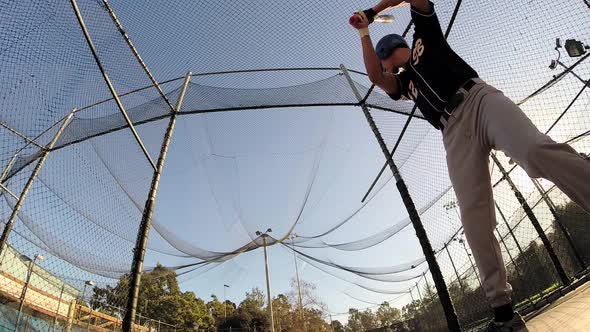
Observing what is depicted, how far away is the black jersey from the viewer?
1.59m

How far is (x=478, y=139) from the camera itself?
148cm

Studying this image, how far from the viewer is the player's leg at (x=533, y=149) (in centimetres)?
108

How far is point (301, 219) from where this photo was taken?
961cm

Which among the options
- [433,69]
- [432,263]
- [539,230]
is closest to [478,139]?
[433,69]

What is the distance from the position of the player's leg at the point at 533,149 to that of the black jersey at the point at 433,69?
219 millimetres

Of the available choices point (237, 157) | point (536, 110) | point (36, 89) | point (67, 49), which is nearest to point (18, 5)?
point (67, 49)

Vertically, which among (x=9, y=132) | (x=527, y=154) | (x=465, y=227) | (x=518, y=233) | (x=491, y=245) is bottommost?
(x=491, y=245)

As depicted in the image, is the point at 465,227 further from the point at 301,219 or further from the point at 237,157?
the point at 301,219

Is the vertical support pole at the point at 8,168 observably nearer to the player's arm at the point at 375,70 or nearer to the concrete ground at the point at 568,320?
the player's arm at the point at 375,70

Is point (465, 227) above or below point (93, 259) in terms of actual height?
below

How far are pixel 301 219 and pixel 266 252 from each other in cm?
876

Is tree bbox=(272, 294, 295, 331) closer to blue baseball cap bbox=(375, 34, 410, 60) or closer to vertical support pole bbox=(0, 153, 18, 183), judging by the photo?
vertical support pole bbox=(0, 153, 18, 183)

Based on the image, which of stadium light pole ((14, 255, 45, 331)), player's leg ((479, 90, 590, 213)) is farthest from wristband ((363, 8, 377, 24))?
stadium light pole ((14, 255, 45, 331))

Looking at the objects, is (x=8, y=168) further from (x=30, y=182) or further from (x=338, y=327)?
(x=338, y=327)
